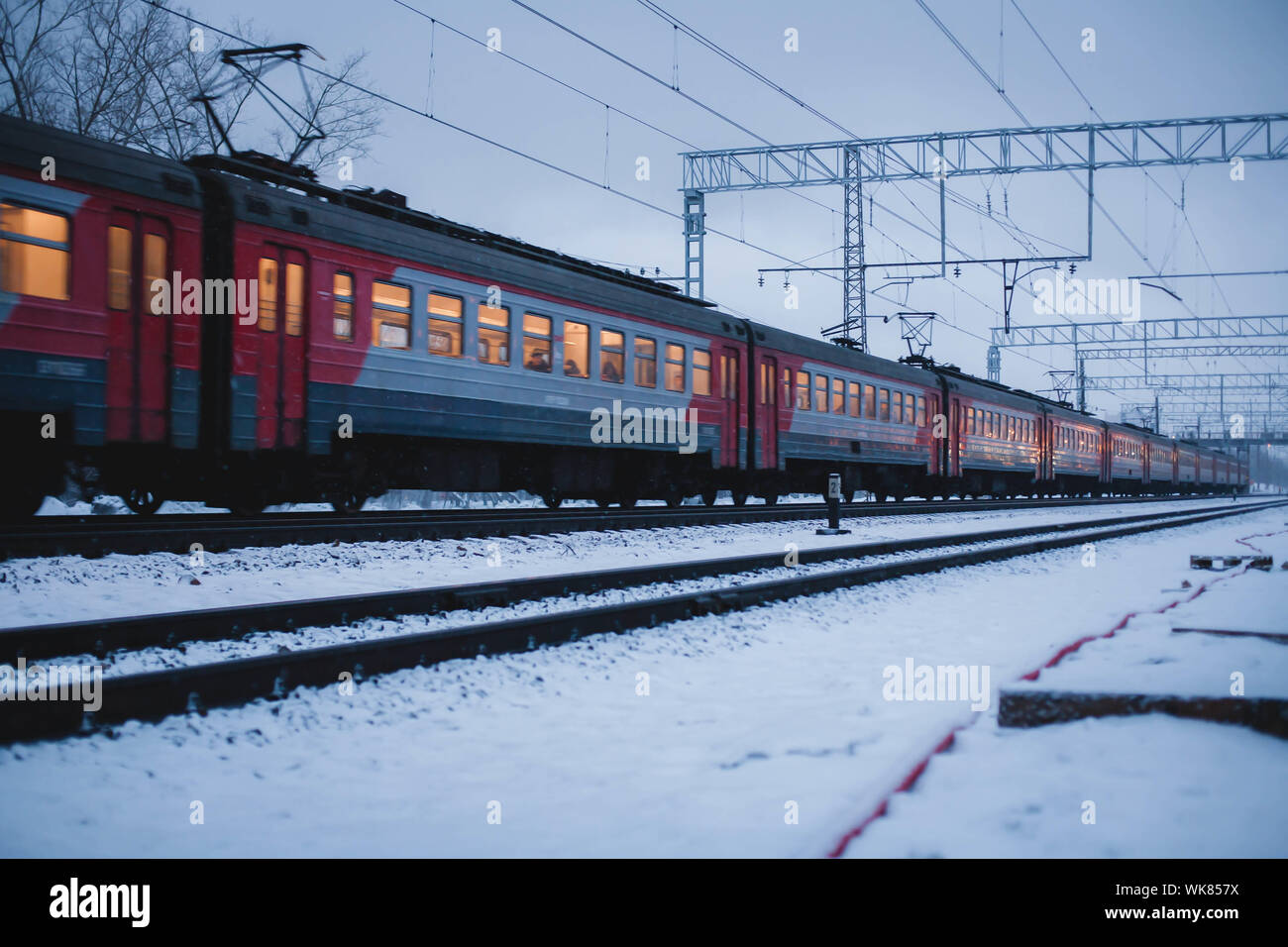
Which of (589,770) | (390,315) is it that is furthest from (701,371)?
(589,770)

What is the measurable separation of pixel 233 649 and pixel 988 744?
3.73 metres

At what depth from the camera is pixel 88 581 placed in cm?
712

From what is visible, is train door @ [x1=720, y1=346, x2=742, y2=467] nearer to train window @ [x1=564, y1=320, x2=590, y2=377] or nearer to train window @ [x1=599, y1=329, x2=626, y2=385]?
train window @ [x1=599, y1=329, x2=626, y2=385]

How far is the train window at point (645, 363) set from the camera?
51.3ft

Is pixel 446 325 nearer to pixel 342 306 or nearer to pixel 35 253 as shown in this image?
pixel 342 306

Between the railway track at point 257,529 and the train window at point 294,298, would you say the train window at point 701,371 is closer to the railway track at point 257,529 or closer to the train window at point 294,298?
the railway track at point 257,529

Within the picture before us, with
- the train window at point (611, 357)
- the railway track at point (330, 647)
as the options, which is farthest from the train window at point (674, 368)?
the railway track at point (330, 647)

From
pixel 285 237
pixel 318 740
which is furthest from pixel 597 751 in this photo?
pixel 285 237

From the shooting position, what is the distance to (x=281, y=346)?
34.5 ft

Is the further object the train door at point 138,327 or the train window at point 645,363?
the train window at point 645,363

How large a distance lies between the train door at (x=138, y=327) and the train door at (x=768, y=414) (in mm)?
11466

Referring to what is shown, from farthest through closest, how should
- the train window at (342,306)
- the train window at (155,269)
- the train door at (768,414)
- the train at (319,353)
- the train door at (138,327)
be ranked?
the train door at (768,414), the train window at (342,306), the train window at (155,269), the train door at (138,327), the train at (319,353)

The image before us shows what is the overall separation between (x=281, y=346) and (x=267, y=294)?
561 mm
